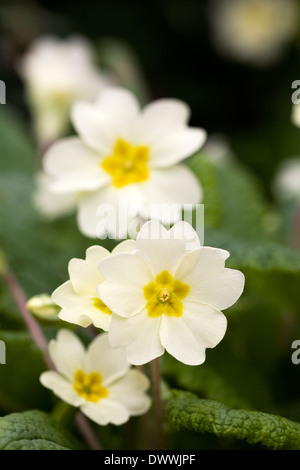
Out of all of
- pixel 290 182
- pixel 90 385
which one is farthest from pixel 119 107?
pixel 290 182

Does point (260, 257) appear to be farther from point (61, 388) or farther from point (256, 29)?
point (256, 29)

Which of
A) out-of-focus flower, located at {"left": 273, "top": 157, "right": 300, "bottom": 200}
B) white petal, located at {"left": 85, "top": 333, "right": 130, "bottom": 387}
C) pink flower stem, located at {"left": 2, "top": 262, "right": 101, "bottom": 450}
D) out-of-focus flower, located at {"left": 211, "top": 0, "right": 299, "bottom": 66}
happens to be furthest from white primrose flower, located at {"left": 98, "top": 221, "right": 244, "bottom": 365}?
out-of-focus flower, located at {"left": 211, "top": 0, "right": 299, "bottom": 66}

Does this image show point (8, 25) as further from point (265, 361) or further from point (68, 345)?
point (68, 345)

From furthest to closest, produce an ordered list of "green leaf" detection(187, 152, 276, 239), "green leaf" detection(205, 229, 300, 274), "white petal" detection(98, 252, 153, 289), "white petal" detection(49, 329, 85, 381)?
"green leaf" detection(187, 152, 276, 239) < "green leaf" detection(205, 229, 300, 274) < "white petal" detection(49, 329, 85, 381) < "white petal" detection(98, 252, 153, 289)

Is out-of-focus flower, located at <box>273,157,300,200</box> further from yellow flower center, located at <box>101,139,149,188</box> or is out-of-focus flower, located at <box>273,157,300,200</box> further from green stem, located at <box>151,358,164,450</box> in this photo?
green stem, located at <box>151,358,164,450</box>

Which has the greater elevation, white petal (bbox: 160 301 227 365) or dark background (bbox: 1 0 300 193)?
dark background (bbox: 1 0 300 193)

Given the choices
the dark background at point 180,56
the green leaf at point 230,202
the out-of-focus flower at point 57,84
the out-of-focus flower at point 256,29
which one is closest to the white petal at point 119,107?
the green leaf at point 230,202
